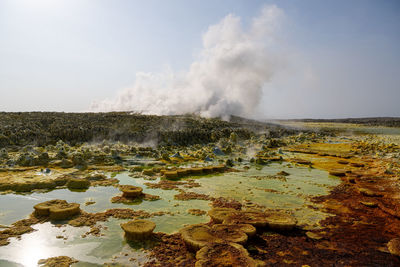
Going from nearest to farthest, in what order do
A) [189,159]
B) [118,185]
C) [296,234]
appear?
[296,234], [118,185], [189,159]

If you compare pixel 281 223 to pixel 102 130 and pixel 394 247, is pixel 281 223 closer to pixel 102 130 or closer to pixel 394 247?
pixel 394 247

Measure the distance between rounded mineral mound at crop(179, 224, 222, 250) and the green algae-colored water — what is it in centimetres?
99

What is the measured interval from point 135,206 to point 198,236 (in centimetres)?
384

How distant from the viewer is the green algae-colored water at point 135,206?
5777 millimetres

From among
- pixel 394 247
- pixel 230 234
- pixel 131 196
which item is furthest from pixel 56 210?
pixel 394 247

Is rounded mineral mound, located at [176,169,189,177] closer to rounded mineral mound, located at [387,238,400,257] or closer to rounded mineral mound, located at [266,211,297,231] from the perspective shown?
rounded mineral mound, located at [266,211,297,231]

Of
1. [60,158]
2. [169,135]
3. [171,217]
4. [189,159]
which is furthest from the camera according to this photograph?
[169,135]

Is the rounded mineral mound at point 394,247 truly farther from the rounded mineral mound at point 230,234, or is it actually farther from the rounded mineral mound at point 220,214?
the rounded mineral mound at point 220,214

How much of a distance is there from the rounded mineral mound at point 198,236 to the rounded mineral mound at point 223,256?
0.84 feet

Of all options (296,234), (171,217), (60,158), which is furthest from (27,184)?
(296,234)

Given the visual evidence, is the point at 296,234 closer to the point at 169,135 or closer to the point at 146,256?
the point at 146,256

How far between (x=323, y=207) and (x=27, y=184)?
496 inches

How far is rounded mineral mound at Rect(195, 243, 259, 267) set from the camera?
4.98 metres

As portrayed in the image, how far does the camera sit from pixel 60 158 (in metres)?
16.5
